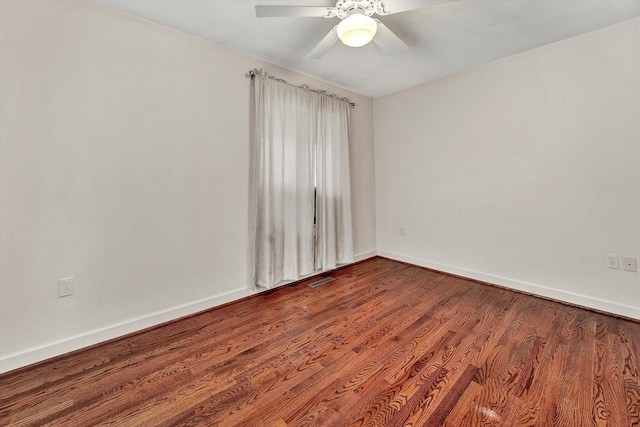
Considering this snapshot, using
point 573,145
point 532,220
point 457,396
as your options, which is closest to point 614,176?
point 573,145

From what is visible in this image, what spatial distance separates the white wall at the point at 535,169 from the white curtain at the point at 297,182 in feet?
3.23

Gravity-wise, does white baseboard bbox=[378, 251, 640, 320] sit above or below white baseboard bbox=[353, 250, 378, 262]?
below

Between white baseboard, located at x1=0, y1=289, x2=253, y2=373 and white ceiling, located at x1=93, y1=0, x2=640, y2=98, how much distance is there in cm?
233

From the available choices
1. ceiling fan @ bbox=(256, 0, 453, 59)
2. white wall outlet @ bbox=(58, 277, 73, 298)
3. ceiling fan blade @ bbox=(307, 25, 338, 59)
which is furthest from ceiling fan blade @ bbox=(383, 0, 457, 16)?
white wall outlet @ bbox=(58, 277, 73, 298)

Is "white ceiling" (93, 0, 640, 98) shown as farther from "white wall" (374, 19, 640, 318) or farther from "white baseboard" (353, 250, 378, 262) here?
"white baseboard" (353, 250, 378, 262)

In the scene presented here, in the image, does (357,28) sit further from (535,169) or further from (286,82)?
(535,169)

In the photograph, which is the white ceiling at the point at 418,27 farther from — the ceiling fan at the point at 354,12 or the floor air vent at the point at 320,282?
the floor air vent at the point at 320,282

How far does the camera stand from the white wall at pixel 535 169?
6.71ft

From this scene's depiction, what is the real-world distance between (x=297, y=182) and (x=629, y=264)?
299cm

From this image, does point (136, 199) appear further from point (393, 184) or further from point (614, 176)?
point (614, 176)

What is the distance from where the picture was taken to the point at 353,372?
57.7 inches

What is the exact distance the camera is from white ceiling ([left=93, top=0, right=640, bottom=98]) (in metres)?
1.82

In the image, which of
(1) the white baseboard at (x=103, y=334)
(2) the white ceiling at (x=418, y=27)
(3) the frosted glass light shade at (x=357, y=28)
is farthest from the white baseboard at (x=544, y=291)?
(3) the frosted glass light shade at (x=357, y=28)

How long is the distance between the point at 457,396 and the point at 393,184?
110 inches
